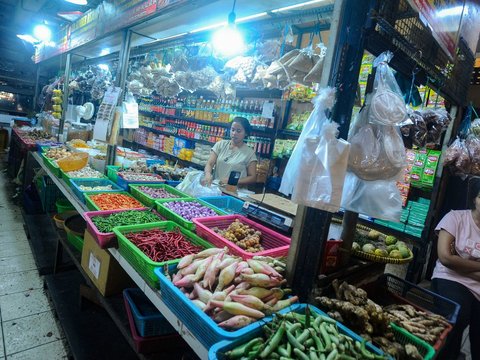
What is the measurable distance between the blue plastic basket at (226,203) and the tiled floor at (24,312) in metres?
1.75

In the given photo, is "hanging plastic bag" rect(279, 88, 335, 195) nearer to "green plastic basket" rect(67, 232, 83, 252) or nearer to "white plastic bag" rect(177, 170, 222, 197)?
"white plastic bag" rect(177, 170, 222, 197)

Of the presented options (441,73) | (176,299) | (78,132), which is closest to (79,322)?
(176,299)

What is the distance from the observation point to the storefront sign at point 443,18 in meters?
1.52

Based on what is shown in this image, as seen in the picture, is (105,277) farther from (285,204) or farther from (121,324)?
(285,204)

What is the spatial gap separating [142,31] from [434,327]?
13.0ft

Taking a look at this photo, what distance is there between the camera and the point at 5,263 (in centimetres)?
357

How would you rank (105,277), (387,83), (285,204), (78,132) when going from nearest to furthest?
1. (387,83)
2. (105,277)
3. (285,204)
4. (78,132)

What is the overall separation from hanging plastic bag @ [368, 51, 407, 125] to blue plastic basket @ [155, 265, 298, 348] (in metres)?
1.00

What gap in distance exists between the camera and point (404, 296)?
1962 mm

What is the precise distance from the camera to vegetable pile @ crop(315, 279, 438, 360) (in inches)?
48.3

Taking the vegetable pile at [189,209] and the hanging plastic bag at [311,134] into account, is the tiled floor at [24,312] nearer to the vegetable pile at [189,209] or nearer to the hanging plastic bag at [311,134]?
the vegetable pile at [189,209]

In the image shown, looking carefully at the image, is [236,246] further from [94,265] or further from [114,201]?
[114,201]

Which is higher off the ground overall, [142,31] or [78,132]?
[142,31]

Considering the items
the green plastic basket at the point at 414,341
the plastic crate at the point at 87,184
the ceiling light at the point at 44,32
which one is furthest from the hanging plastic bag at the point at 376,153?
the ceiling light at the point at 44,32
